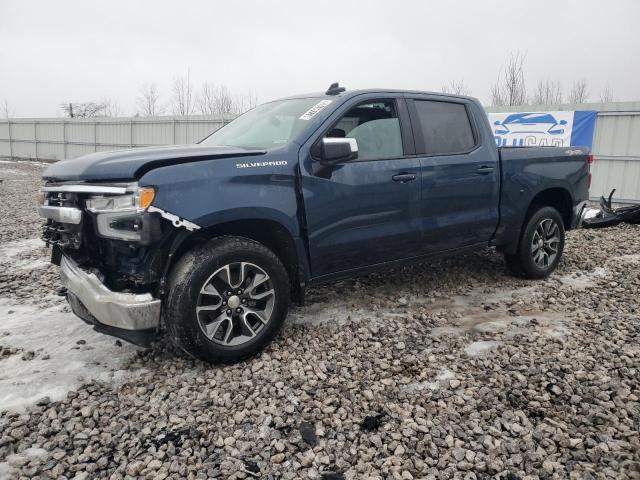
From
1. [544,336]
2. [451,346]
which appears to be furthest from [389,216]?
[544,336]

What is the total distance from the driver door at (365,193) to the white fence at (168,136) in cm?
1045

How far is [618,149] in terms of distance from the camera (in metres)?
12.2

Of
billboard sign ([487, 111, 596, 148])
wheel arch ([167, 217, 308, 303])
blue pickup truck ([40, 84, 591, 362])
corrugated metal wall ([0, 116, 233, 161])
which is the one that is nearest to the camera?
blue pickup truck ([40, 84, 591, 362])

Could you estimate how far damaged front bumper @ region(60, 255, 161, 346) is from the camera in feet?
9.59

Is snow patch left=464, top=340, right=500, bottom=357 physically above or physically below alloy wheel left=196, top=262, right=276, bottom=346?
below

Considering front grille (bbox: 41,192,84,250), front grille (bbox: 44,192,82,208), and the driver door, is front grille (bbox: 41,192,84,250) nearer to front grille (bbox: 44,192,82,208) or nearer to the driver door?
front grille (bbox: 44,192,82,208)

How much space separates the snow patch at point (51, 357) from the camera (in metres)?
3.07

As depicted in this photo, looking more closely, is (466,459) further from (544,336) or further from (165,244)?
(165,244)

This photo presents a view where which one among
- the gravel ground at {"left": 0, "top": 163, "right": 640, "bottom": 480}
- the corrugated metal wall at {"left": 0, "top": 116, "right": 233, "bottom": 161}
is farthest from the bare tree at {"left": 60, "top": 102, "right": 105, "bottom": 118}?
the gravel ground at {"left": 0, "top": 163, "right": 640, "bottom": 480}

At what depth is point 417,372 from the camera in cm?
329

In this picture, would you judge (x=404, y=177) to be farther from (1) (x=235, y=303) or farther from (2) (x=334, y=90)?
(1) (x=235, y=303)

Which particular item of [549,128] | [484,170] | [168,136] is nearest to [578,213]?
[484,170]

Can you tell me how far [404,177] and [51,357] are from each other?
9.94 ft

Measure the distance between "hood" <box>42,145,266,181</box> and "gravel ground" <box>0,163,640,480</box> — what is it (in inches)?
52.9
